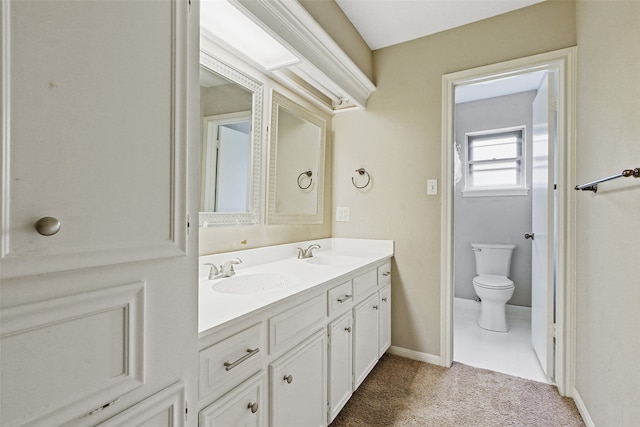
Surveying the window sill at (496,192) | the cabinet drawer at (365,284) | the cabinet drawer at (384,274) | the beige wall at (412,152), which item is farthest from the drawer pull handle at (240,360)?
the window sill at (496,192)

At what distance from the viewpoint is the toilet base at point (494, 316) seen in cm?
284

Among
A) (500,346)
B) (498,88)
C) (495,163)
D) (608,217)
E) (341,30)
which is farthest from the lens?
(495,163)

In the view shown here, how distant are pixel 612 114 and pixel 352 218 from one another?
163cm

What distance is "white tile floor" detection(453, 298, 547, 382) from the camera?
85.6 inches

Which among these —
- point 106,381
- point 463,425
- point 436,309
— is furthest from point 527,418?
point 106,381

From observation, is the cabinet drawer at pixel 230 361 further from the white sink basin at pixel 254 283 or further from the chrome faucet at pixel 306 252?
the chrome faucet at pixel 306 252

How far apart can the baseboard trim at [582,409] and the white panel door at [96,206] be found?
1.95 m

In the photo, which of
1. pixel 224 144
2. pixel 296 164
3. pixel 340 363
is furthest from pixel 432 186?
pixel 224 144

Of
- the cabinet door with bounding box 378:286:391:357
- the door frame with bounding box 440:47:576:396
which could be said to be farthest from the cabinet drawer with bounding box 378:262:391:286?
the door frame with bounding box 440:47:576:396

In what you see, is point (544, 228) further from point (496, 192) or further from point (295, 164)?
point (295, 164)

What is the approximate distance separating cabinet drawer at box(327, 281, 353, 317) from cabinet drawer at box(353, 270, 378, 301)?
74 millimetres

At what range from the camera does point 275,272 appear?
1.55 meters

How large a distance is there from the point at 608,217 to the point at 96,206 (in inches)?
73.8

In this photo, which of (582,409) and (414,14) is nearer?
(582,409)
